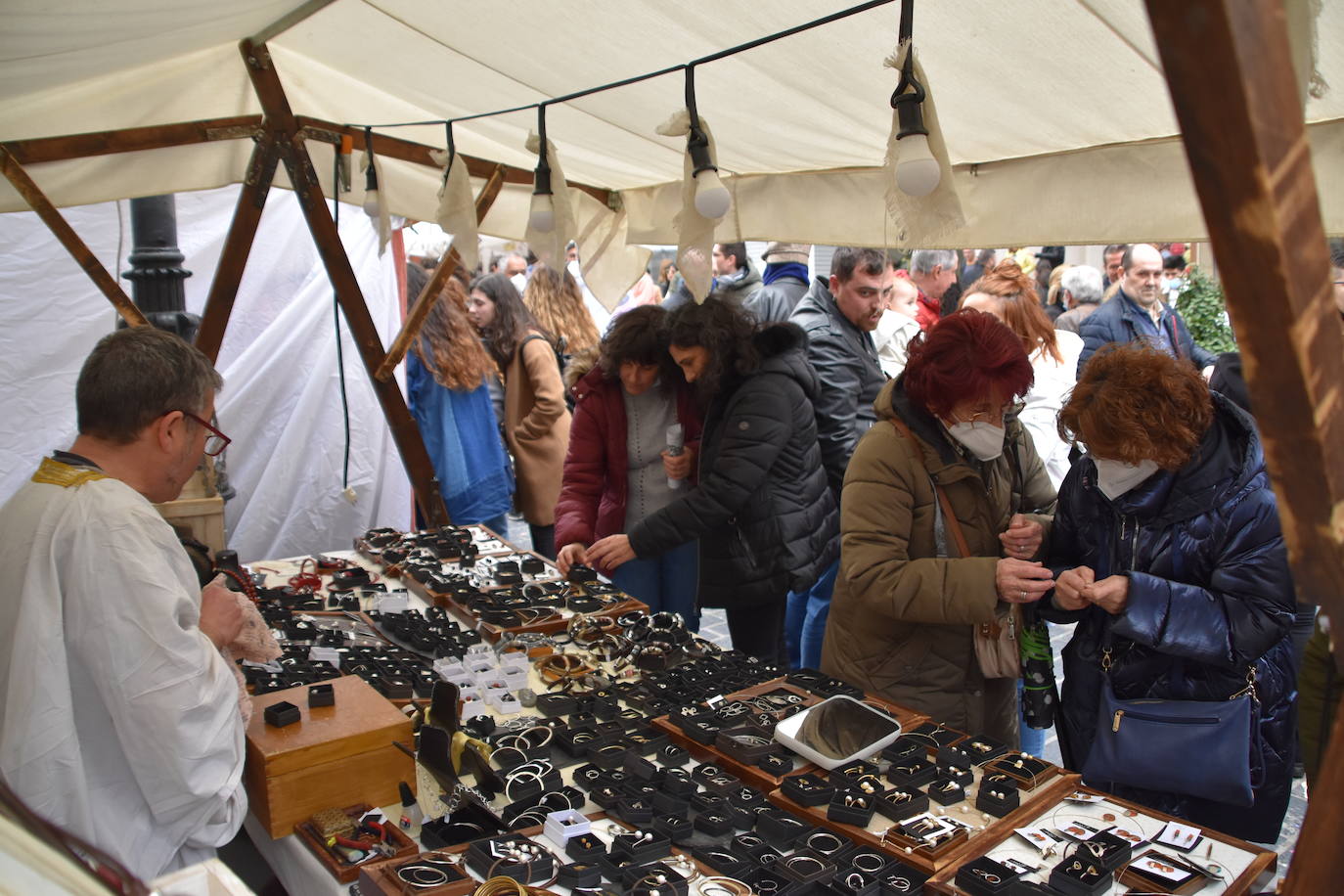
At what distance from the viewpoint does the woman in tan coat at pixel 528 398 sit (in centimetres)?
540

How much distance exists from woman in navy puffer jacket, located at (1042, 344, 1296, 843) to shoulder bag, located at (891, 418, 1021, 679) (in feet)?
0.66

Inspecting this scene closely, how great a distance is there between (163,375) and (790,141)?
227 centimetres

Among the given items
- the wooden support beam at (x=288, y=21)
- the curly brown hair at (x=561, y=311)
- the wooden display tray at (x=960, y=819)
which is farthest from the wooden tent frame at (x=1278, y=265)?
the curly brown hair at (x=561, y=311)

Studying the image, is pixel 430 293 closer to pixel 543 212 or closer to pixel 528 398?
pixel 528 398

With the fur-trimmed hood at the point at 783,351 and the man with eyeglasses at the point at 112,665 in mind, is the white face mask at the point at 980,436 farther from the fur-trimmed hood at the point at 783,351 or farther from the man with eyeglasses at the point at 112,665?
the man with eyeglasses at the point at 112,665

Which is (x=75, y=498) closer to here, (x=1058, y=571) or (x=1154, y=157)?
(x=1058, y=571)

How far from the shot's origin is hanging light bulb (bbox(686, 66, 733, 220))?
244 cm

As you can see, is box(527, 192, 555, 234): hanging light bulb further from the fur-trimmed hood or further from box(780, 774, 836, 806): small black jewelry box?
box(780, 774, 836, 806): small black jewelry box

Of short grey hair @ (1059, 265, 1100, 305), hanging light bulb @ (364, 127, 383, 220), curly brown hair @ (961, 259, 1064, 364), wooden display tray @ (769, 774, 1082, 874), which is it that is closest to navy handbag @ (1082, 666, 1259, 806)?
wooden display tray @ (769, 774, 1082, 874)

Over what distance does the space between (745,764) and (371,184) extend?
9.88 ft

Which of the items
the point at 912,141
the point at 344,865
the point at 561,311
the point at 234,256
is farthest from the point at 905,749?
the point at 561,311

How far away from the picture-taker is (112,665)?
1.78m

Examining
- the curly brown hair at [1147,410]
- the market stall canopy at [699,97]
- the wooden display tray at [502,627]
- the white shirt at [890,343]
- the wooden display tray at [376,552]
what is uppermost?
the market stall canopy at [699,97]

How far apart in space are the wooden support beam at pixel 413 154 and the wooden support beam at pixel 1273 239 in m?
3.41
